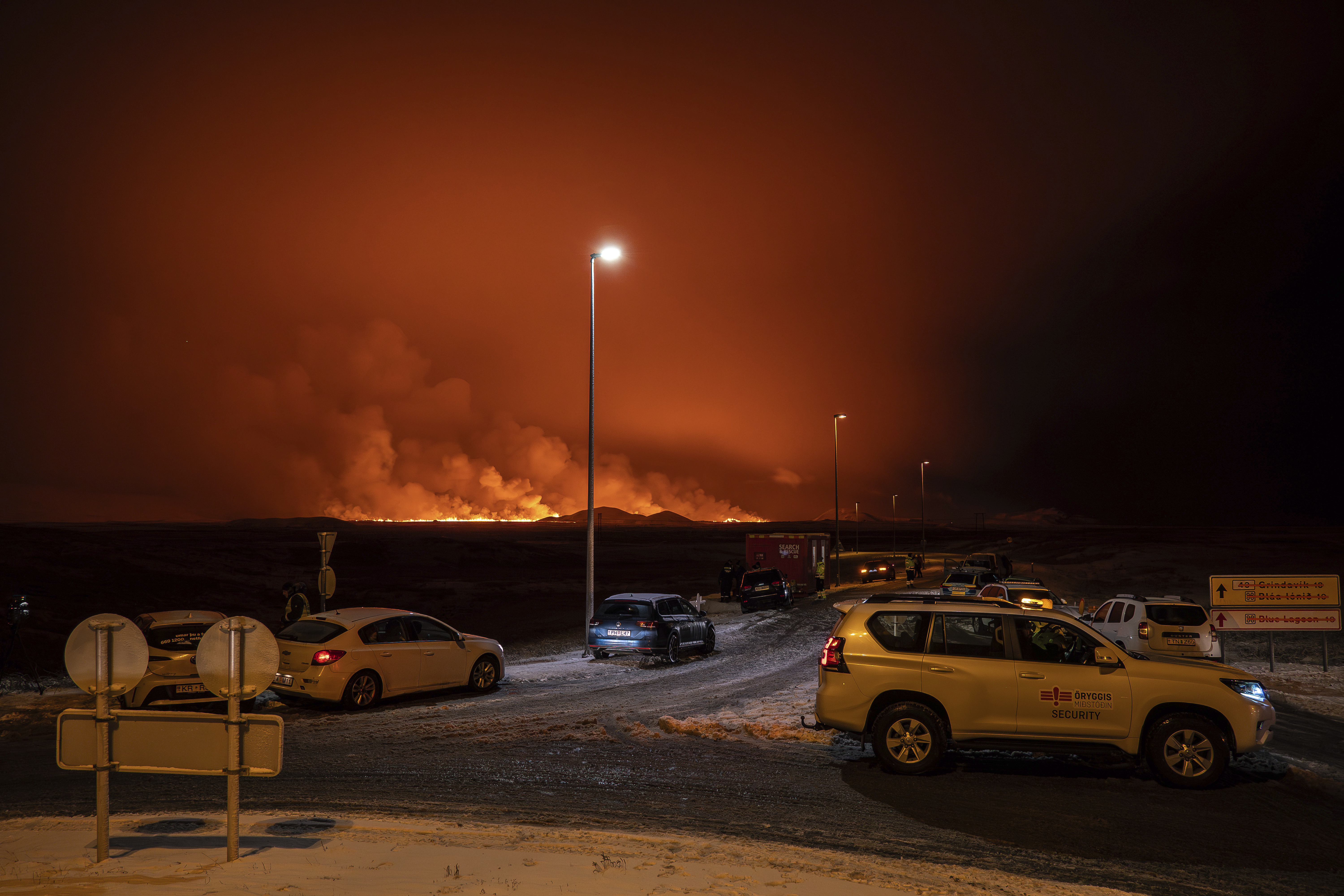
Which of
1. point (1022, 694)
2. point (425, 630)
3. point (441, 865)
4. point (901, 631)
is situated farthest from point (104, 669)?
point (425, 630)

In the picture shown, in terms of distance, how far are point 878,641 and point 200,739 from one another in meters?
6.16

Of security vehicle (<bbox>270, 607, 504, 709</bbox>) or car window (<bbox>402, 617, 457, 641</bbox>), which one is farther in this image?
car window (<bbox>402, 617, 457, 641</bbox>)

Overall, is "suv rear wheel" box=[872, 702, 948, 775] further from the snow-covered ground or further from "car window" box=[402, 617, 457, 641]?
"car window" box=[402, 617, 457, 641]

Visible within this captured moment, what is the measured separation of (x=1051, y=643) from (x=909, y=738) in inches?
67.8

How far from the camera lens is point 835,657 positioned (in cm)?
895

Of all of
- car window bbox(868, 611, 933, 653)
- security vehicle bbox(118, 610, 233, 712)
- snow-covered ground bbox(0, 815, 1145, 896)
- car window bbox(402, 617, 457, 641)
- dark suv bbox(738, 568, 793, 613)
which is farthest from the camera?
dark suv bbox(738, 568, 793, 613)

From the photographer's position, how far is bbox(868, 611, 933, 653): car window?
8906 millimetres

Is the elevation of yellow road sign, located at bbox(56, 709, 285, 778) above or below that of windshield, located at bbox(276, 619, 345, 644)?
above

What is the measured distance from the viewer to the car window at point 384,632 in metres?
12.9

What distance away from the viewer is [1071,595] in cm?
3734

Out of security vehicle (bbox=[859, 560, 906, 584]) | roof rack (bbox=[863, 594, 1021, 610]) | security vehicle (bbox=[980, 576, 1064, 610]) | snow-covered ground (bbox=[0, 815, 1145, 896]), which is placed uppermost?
roof rack (bbox=[863, 594, 1021, 610])

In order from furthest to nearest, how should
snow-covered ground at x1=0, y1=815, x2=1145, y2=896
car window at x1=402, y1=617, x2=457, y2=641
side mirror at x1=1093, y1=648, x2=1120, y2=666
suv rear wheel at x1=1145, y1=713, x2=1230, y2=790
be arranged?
car window at x1=402, y1=617, x2=457, y2=641, side mirror at x1=1093, y1=648, x2=1120, y2=666, suv rear wheel at x1=1145, y1=713, x2=1230, y2=790, snow-covered ground at x1=0, y1=815, x2=1145, y2=896

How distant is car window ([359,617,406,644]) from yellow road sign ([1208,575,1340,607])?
14.9 metres

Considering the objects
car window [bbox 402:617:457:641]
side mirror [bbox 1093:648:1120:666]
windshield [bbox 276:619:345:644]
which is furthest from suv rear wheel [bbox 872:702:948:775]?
windshield [bbox 276:619:345:644]
